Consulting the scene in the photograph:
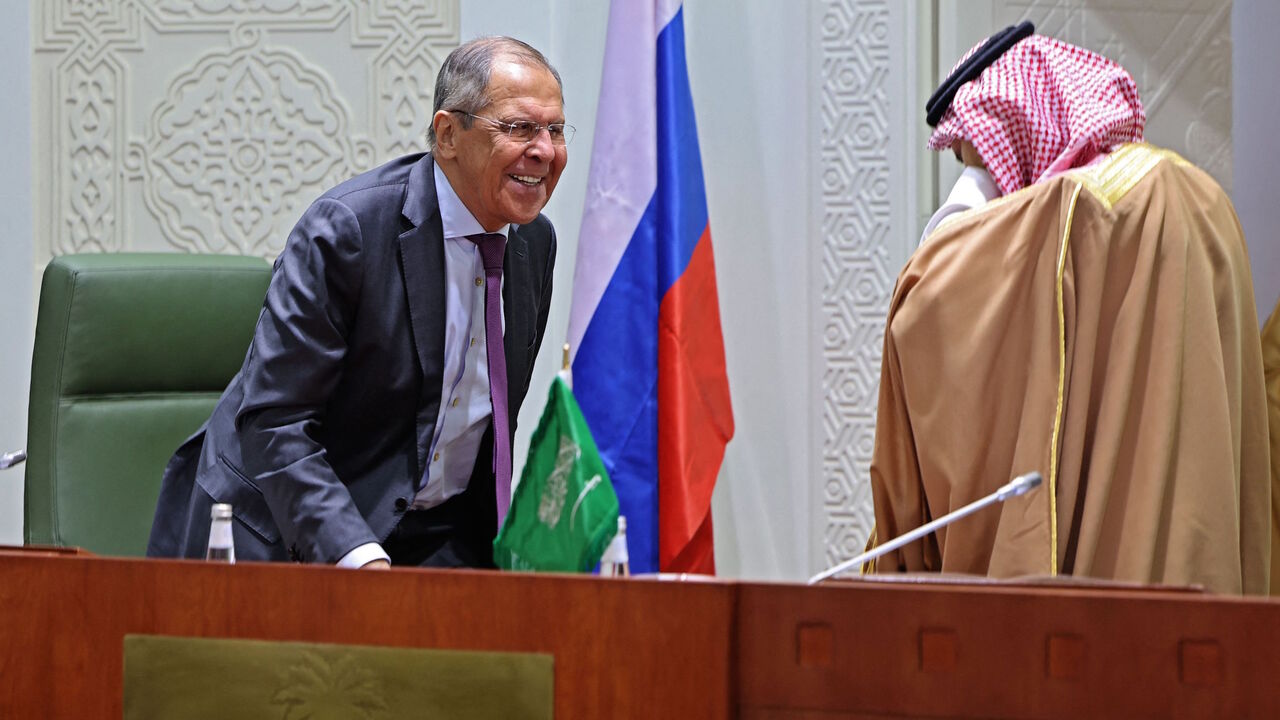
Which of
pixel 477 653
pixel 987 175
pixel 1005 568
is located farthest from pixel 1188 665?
pixel 987 175

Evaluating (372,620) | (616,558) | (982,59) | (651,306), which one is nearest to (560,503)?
(616,558)

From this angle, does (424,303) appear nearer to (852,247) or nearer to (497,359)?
(497,359)

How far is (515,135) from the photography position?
212 centimetres

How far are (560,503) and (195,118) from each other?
102 inches

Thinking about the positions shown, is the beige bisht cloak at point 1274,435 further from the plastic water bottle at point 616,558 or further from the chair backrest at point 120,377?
the chair backrest at point 120,377

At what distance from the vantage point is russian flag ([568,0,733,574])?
3.14 metres

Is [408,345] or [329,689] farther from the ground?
[408,345]

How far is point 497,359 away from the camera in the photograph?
2166 millimetres

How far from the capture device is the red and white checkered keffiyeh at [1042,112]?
2.18 meters

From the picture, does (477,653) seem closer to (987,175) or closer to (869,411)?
(987,175)

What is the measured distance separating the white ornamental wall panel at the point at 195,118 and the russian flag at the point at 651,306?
700 millimetres

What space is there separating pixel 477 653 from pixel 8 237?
286 cm

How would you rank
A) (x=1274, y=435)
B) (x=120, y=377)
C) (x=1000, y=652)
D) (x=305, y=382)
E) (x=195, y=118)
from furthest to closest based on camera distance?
(x=195, y=118) → (x=120, y=377) → (x=1274, y=435) → (x=305, y=382) → (x=1000, y=652)

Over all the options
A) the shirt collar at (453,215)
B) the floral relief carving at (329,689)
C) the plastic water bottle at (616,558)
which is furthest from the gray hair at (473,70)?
the floral relief carving at (329,689)
